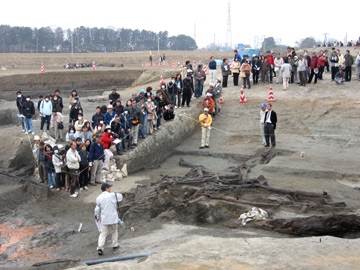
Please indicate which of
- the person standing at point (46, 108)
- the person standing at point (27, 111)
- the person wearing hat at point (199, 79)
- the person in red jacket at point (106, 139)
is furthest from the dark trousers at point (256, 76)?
the person standing at point (27, 111)

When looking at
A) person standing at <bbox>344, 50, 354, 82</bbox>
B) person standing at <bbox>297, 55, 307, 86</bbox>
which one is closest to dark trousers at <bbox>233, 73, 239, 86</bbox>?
person standing at <bbox>297, 55, 307, 86</bbox>

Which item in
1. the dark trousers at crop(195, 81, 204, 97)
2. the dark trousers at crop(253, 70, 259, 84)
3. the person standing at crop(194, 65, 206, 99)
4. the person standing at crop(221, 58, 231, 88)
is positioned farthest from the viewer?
the dark trousers at crop(253, 70, 259, 84)

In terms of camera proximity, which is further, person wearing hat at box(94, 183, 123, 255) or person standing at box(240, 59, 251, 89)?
person standing at box(240, 59, 251, 89)

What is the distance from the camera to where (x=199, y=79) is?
71.7ft

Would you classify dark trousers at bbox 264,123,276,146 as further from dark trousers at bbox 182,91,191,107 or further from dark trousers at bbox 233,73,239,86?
dark trousers at bbox 233,73,239,86

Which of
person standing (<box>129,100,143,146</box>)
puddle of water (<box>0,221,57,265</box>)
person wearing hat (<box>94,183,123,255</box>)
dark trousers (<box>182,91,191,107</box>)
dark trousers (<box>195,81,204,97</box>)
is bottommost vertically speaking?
puddle of water (<box>0,221,57,265</box>)

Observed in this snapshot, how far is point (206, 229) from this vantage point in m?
10.4

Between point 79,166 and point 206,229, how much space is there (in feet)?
17.1

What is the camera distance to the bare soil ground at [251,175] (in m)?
7.86

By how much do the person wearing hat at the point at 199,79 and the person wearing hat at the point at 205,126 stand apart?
4117mm

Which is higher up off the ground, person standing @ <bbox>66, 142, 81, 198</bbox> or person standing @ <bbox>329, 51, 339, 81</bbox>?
person standing @ <bbox>329, 51, 339, 81</bbox>

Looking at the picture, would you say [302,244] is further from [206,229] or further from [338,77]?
[338,77]

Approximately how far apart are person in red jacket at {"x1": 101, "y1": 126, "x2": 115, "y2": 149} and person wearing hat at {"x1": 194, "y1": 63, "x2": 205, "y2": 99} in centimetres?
829

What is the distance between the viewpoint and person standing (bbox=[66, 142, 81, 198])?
13.3 metres
